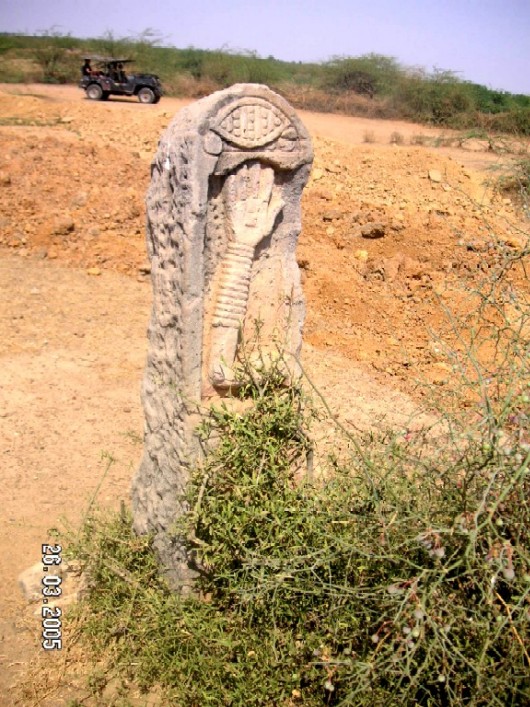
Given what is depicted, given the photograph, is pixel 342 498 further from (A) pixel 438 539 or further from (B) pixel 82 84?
(B) pixel 82 84

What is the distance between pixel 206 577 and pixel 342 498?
0.72 metres

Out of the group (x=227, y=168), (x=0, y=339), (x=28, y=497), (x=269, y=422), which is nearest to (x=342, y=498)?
(x=269, y=422)

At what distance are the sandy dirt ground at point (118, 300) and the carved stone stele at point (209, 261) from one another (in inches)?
15.9

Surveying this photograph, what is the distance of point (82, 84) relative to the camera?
703 inches

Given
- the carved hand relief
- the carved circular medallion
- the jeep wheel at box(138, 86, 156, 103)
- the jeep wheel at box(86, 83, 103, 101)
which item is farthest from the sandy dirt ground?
the jeep wheel at box(86, 83, 103, 101)

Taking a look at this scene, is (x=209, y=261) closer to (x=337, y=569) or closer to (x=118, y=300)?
(x=337, y=569)

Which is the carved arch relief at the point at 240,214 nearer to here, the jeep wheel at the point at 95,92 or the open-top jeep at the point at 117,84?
the open-top jeep at the point at 117,84

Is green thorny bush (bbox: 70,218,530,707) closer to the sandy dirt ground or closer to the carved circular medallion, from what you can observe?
the sandy dirt ground

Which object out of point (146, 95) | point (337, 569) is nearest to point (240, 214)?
point (337, 569)

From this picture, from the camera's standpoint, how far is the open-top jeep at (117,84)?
1767 cm

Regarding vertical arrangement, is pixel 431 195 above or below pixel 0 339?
above

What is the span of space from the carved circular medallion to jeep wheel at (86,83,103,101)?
1605cm

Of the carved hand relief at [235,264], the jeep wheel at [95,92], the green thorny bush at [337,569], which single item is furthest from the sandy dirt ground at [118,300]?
the jeep wheel at [95,92]

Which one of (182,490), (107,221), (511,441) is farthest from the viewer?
(107,221)
